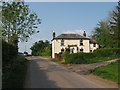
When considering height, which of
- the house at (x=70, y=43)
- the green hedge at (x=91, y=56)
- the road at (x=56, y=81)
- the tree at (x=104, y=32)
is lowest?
the road at (x=56, y=81)

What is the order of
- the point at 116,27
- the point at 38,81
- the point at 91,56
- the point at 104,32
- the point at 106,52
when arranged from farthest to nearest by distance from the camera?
the point at 104,32, the point at 116,27, the point at 106,52, the point at 91,56, the point at 38,81

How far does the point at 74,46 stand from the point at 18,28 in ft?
99.0

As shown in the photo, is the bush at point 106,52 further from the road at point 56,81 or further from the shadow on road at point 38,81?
the shadow on road at point 38,81

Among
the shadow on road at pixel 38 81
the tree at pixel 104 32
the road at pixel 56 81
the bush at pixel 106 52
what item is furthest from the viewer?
the tree at pixel 104 32

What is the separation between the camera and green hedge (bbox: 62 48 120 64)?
35.9 meters

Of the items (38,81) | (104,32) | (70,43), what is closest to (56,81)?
(38,81)

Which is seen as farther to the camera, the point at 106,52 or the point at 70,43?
the point at 70,43

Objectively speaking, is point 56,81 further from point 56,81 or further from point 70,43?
point 70,43

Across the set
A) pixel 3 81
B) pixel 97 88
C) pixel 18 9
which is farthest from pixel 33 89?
pixel 18 9

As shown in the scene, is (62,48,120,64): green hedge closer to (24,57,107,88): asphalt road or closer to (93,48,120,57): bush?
(93,48,120,57): bush

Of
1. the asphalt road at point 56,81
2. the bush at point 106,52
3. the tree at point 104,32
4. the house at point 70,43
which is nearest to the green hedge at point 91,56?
the bush at point 106,52

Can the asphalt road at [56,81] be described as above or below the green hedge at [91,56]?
below

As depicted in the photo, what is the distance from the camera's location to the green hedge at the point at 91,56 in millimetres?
35906

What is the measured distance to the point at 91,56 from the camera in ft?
150
